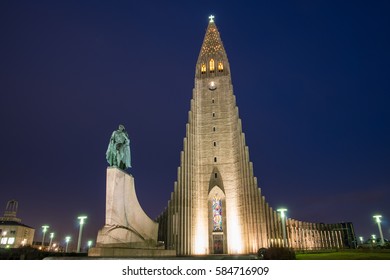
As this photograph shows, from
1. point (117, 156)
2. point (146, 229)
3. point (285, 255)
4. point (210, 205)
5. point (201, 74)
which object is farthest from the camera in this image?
point (201, 74)

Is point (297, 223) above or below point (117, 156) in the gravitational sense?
below

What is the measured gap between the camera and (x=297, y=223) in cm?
3256

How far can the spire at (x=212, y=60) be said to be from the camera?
34438 mm

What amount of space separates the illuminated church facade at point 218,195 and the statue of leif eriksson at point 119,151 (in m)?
14.3

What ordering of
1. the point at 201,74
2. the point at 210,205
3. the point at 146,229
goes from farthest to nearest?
1. the point at 201,74
2. the point at 210,205
3. the point at 146,229

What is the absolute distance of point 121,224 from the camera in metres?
12.4

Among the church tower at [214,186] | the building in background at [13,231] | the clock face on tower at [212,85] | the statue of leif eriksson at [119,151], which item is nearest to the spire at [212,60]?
the church tower at [214,186]

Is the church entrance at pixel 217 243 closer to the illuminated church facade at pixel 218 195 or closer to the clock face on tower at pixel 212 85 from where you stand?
the illuminated church facade at pixel 218 195

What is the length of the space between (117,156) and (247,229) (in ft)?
58.1

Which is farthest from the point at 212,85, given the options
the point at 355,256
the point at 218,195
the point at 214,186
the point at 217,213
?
the point at 355,256

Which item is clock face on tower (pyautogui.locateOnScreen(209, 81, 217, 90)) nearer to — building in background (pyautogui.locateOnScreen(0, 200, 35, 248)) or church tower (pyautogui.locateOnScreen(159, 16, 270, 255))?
church tower (pyautogui.locateOnScreen(159, 16, 270, 255))
